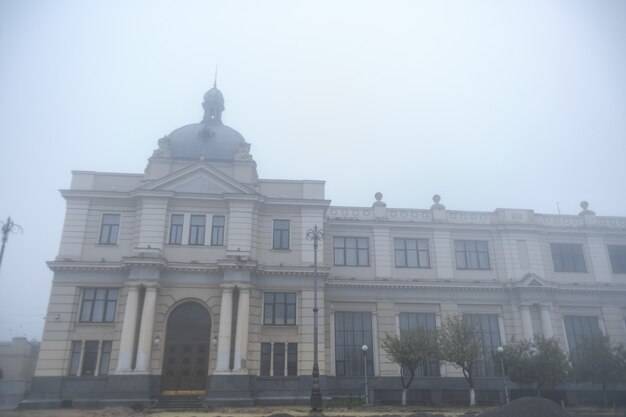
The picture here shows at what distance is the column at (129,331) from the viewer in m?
28.9

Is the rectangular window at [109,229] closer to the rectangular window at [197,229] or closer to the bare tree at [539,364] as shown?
the rectangular window at [197,229]

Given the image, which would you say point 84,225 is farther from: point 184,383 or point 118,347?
point 184,383

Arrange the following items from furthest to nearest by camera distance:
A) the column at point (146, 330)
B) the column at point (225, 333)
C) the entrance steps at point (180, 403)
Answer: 1. the column at point (225, 333)
2. the column at point (146, 330)
3. the entrance steps at point (180, 403)

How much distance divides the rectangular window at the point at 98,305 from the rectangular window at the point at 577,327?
32890 mm

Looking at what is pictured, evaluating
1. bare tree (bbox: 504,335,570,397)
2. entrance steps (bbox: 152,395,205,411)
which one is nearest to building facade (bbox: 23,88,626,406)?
entrance steps (bbox: 152,395,205,411)

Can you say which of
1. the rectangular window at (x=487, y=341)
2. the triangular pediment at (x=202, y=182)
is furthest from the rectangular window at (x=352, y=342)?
the triangular pediment at (x=202, y=182)

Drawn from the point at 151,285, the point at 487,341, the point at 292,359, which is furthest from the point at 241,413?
the point at 487,341

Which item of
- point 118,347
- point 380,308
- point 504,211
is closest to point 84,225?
point 118,347

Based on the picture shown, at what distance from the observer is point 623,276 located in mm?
38406

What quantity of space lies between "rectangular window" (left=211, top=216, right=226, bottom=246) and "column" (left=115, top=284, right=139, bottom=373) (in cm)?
584

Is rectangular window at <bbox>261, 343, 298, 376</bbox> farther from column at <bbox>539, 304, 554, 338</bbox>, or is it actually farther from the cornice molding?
column at <bbox>539, 304, 554, 338</bbox>

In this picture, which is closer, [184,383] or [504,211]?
[184,383]

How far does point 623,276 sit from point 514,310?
1022 cm

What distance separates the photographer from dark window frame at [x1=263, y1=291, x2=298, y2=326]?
32469 millimetres
